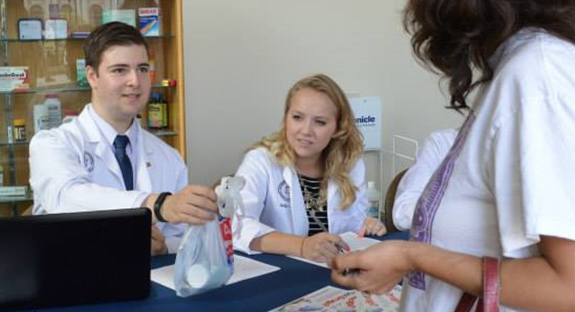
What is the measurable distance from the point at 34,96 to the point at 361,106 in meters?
1.94

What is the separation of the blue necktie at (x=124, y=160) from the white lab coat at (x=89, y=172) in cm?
2

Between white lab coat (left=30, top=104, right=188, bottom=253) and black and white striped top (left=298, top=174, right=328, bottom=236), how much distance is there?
1.59ft

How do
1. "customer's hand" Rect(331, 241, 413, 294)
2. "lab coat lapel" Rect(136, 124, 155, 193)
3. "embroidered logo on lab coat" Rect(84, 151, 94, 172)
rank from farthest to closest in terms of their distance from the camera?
"lab coat lapel" Rect(136, 124, 155, 193)
"embroidered logo on lab coat" Rect(84, 151, 94, 172)
"customer's hand" Rect(331, 241, 413, 294)

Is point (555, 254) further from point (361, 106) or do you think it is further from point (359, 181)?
point (361, 106)

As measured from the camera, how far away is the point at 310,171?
2.72m

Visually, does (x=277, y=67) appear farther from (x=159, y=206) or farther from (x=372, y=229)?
(x=159, y=206)

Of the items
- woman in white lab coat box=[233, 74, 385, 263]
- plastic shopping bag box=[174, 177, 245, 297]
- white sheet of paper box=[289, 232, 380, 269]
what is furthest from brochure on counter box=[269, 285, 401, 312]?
woman in white lab coat box=[233, 74, 385, 263]

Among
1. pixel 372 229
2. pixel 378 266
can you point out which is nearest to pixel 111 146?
pixel 372 229

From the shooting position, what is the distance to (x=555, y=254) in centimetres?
85

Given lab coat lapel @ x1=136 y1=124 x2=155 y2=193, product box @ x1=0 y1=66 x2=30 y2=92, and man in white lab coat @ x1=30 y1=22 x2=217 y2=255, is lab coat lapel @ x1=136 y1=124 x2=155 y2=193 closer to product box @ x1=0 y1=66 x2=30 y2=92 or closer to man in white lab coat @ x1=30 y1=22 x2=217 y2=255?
man in white lab coat @ x1=30 y1=22 x2=217 y2=255

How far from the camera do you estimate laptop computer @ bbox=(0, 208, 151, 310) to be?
1.52 meters

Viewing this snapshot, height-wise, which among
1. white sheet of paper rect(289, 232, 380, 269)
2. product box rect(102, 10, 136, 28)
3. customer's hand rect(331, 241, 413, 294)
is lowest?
white sheet of paper rect(289, 232, 380, 269)

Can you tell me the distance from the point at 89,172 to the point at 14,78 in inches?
53.1

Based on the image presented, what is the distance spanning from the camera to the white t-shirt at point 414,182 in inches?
83.2
